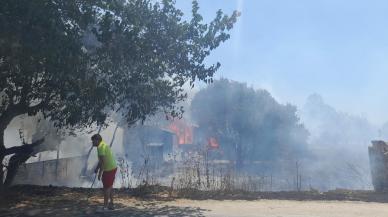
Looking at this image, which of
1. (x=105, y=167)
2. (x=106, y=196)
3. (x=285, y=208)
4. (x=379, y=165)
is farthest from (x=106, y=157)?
(x=379, y=165)

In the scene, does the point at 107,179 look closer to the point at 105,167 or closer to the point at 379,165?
the point at 105,167

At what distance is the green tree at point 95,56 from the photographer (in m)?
7.92

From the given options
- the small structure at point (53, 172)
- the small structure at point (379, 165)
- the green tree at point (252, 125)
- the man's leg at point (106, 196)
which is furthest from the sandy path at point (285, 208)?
the green tree at point (252, 125)

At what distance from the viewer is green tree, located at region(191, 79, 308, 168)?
1784 inches

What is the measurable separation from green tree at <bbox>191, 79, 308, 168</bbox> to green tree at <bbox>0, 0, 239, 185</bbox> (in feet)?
112

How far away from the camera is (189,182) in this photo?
12.4 meters

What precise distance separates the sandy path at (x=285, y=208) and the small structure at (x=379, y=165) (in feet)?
7.65

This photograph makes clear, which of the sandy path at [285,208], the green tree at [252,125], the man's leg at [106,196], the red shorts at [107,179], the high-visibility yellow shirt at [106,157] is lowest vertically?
the sandy path at [285,208]

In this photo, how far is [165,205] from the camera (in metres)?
10.4

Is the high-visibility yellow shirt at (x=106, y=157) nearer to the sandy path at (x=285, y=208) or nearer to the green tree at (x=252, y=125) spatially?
the sandy path at (x=285, y=208)

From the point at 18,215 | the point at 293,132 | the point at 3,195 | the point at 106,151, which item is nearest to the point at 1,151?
the point at 3,195

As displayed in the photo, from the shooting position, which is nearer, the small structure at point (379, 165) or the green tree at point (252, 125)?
the small structure at point (379, 165)

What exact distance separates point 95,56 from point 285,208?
20.4 ft

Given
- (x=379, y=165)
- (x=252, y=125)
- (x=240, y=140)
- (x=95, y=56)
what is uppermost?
(x=252, y=125)
